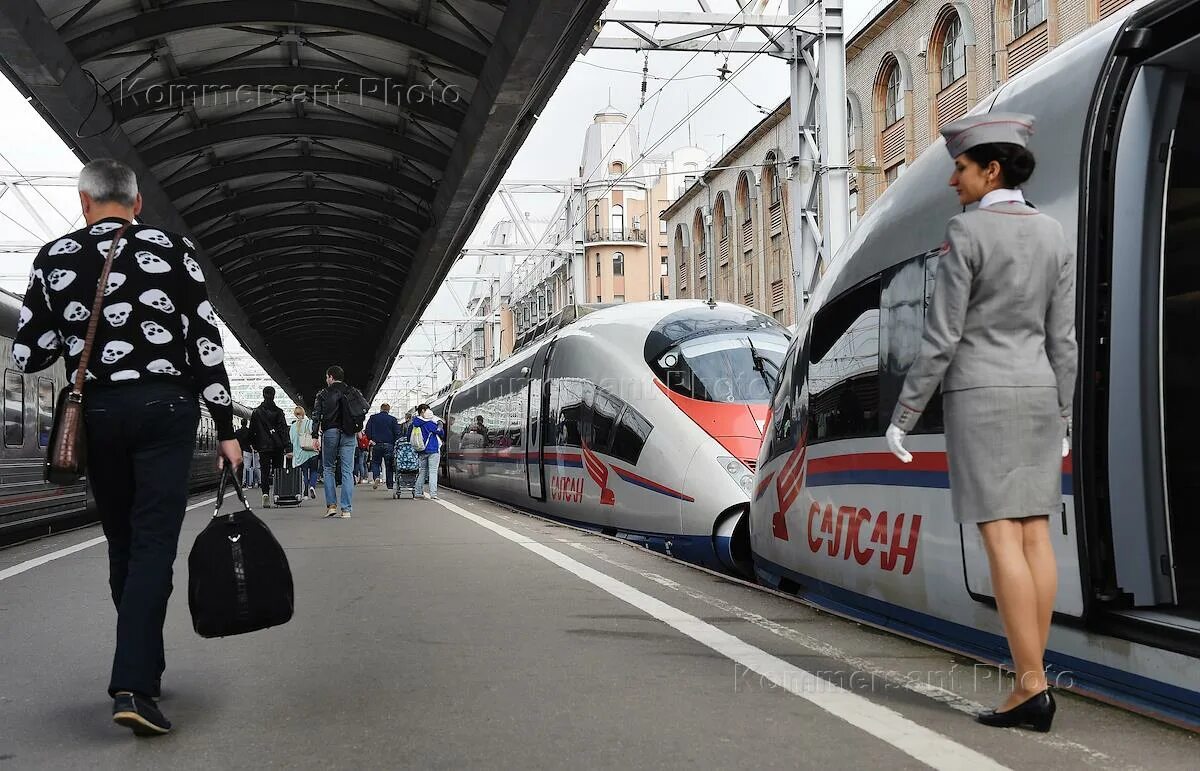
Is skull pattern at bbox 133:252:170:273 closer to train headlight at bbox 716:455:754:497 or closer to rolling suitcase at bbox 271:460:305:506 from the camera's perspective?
train headlight at bbox 716:455:754:497

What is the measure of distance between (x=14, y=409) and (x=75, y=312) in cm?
975

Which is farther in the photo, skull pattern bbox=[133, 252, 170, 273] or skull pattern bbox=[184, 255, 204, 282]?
skull pattern bbox=[184, 255, 204, 282]

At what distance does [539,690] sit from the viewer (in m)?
4.48

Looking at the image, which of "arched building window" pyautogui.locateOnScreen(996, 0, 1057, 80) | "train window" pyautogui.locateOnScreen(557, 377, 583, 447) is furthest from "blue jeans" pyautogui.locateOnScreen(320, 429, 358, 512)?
"arched building window" pyautogui.locateOnScreen(996, 0, 1057, 80)

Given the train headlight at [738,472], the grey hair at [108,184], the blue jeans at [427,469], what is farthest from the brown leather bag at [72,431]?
the blue jeans at [427,469]

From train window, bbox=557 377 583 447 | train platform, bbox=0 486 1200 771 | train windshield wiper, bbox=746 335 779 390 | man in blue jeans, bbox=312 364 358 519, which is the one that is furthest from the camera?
man in blue jeans, bbox=312 364 358 519

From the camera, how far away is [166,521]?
407cm

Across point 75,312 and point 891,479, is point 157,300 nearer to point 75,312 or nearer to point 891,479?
point 75,312

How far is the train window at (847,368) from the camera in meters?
5.75

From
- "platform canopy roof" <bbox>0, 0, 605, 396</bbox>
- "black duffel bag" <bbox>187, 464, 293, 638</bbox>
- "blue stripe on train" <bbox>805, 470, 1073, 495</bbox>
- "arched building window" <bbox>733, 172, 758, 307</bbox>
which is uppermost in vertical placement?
"arched building window" <bbox>733, 172, 758, 307</bbox>

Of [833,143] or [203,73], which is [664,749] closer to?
[833,143]

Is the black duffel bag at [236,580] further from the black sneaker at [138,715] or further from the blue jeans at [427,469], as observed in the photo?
the blue jeans at [427,469]

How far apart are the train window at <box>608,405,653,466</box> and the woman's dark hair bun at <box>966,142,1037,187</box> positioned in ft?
24.1

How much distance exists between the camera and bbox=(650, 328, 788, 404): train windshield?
1084 cm
